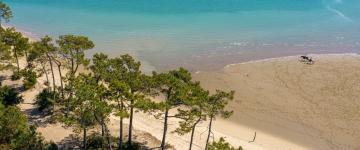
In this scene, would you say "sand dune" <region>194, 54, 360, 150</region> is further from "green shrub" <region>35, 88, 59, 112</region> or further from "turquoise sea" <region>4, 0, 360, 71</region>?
"green shrub" <region>35, 88, 59, 112</region>

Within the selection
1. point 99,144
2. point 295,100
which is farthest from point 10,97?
point 295,100

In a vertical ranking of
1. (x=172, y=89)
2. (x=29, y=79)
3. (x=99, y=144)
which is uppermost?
(x=172, y=89)

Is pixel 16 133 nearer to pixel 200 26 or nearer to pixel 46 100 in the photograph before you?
pixel 46 100

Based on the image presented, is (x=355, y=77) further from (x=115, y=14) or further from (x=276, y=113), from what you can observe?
(x=115, y=14)

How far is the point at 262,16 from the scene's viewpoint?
103312 millimetres

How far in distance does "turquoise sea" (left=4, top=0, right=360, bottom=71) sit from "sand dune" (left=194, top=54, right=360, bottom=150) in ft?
23.6

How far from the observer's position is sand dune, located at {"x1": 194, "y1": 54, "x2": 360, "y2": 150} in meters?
46.3

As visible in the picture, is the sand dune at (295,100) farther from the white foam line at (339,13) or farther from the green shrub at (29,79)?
the white foam line at (339,13)

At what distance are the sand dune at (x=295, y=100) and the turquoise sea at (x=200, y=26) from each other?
7.19 m

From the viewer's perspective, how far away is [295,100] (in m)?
53.8

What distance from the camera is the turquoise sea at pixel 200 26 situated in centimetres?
7425

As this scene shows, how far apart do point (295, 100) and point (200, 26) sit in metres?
42.3

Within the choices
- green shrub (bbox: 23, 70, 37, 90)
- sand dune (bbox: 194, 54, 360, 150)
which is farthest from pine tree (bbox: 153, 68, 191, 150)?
green shrub (bbox: 23, 70, 37, 90)

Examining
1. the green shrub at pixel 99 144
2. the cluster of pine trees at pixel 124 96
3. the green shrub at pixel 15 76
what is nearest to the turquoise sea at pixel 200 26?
the green shrub at pixel 15 76
